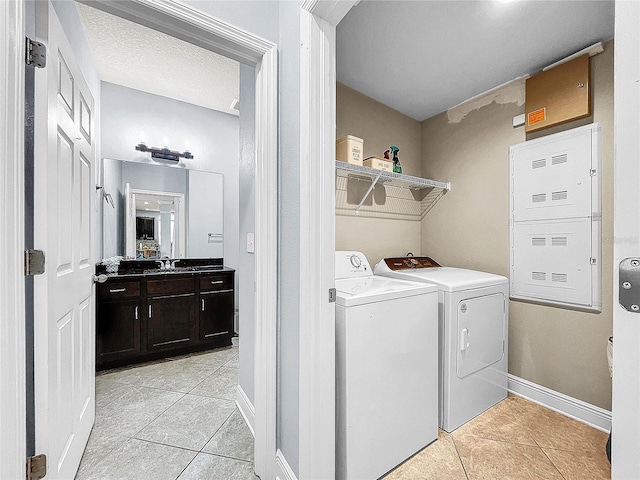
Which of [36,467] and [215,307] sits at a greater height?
[215,307]

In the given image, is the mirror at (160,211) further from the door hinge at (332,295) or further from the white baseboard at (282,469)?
the door hinge at (332,295)

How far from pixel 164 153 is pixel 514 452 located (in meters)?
3.89

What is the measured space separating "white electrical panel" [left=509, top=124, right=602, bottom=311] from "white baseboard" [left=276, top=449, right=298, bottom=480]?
6.61 ft

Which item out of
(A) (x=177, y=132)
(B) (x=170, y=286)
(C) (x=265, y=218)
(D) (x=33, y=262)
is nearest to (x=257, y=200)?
(C) (x=265, y=218)

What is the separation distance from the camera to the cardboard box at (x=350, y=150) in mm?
2113

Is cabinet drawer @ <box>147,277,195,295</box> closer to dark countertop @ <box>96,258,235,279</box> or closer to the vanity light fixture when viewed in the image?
dark countertop @ <box>96,258,235,279</box>

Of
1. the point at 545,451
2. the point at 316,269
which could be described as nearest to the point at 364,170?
the point at 316,269

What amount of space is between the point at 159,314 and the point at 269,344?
188 cm

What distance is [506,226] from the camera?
235 cm

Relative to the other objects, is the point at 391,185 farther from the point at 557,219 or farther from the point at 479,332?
the point at 479,332

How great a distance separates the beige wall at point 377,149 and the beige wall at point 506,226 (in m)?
0.15

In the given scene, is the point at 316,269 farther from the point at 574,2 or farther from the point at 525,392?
the point at 525,392

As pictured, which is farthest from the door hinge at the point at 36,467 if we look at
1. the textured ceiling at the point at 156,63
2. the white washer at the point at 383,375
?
the textured ceiling at the point at 156,63

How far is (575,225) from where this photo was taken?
6.51 ft
